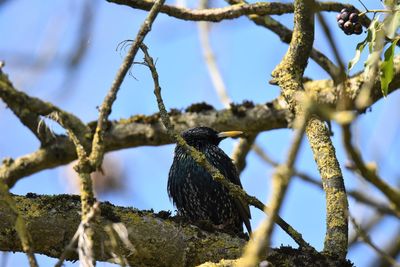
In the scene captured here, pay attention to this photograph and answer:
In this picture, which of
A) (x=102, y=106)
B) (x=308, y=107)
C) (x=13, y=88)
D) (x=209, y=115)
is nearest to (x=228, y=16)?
(x=209, y=115)

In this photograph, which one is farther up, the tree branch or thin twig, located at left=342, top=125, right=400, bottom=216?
the tree branch

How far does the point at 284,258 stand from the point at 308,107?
2174 millimetres

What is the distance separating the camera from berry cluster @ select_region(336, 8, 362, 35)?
15.2 ft

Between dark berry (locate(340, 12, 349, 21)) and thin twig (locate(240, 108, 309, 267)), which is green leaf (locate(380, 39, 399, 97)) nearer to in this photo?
dark berry (locate(340, 12, 349, 21))

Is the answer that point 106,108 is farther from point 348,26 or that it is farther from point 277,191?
point 348,26

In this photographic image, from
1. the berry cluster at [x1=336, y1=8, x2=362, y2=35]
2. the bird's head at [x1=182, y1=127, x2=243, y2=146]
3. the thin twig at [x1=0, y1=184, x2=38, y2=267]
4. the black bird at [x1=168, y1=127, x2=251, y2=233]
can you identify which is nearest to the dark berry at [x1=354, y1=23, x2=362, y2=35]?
the berry cluster at [x1=336, y1=8, x2=362, y2=35]

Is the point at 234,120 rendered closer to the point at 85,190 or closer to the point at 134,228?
the point at 134,228

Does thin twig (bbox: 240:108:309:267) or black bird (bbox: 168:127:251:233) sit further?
black bird (bbox: 168:127:251:233)

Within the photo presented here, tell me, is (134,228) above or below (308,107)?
above

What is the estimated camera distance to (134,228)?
4.46m

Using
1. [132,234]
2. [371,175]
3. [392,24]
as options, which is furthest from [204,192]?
[371,175]

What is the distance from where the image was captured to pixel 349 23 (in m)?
4.64

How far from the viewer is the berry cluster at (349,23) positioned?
4645 mm

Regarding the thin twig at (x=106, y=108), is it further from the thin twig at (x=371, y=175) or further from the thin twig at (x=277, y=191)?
the thin twig at (x=371, y=175)
